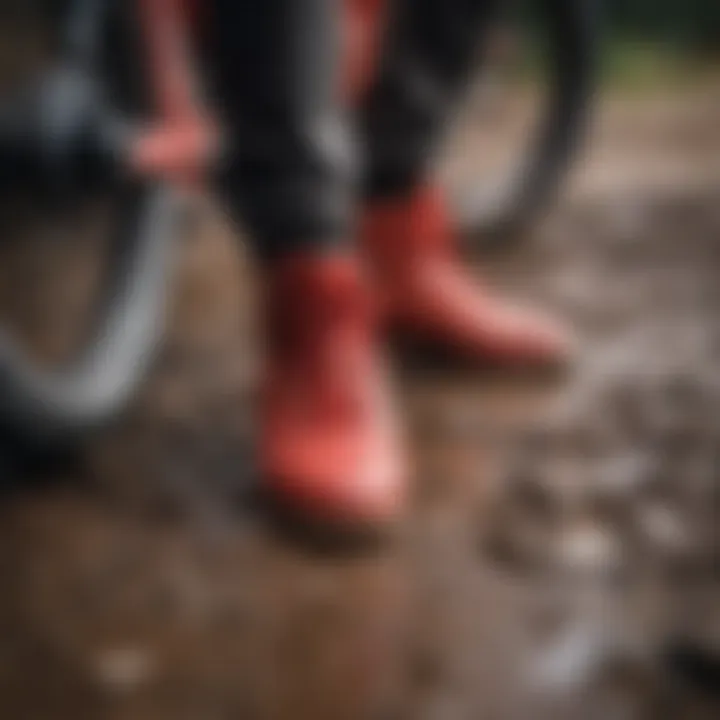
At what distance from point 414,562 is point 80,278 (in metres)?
0.64

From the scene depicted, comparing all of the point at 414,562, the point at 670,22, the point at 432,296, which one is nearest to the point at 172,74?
the point at 432,296

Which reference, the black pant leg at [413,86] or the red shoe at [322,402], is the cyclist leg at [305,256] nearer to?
the red shoe at [322,402]

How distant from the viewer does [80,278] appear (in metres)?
1.47

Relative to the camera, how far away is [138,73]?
1.29 meters

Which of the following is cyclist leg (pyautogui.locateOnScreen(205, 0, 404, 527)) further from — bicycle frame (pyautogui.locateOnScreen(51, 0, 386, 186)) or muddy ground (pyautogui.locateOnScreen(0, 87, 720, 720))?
bicycle frame (pyautogui.locateOnScreen(51, 0, 386, 186))

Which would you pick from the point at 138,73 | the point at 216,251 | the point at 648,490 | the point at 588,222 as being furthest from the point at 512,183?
the point at 648,490

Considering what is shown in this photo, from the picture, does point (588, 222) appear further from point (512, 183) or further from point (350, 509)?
point (350, 509)

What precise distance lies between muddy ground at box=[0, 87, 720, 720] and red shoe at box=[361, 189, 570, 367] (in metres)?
0.03

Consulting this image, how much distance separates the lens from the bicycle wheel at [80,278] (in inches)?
41.1

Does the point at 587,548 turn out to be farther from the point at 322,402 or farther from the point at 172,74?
the point at 172,74

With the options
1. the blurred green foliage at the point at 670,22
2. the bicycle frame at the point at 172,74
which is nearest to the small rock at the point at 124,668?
the bicycle frame at the point at 172,74

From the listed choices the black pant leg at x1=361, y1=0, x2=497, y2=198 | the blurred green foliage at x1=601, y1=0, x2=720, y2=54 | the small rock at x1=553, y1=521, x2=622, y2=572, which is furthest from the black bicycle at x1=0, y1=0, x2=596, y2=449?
the blurred green foliage at x1=601, y1=0, x2=720, y2=54

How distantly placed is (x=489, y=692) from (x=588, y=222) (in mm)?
1058

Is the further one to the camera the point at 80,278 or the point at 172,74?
the point at 80,278
